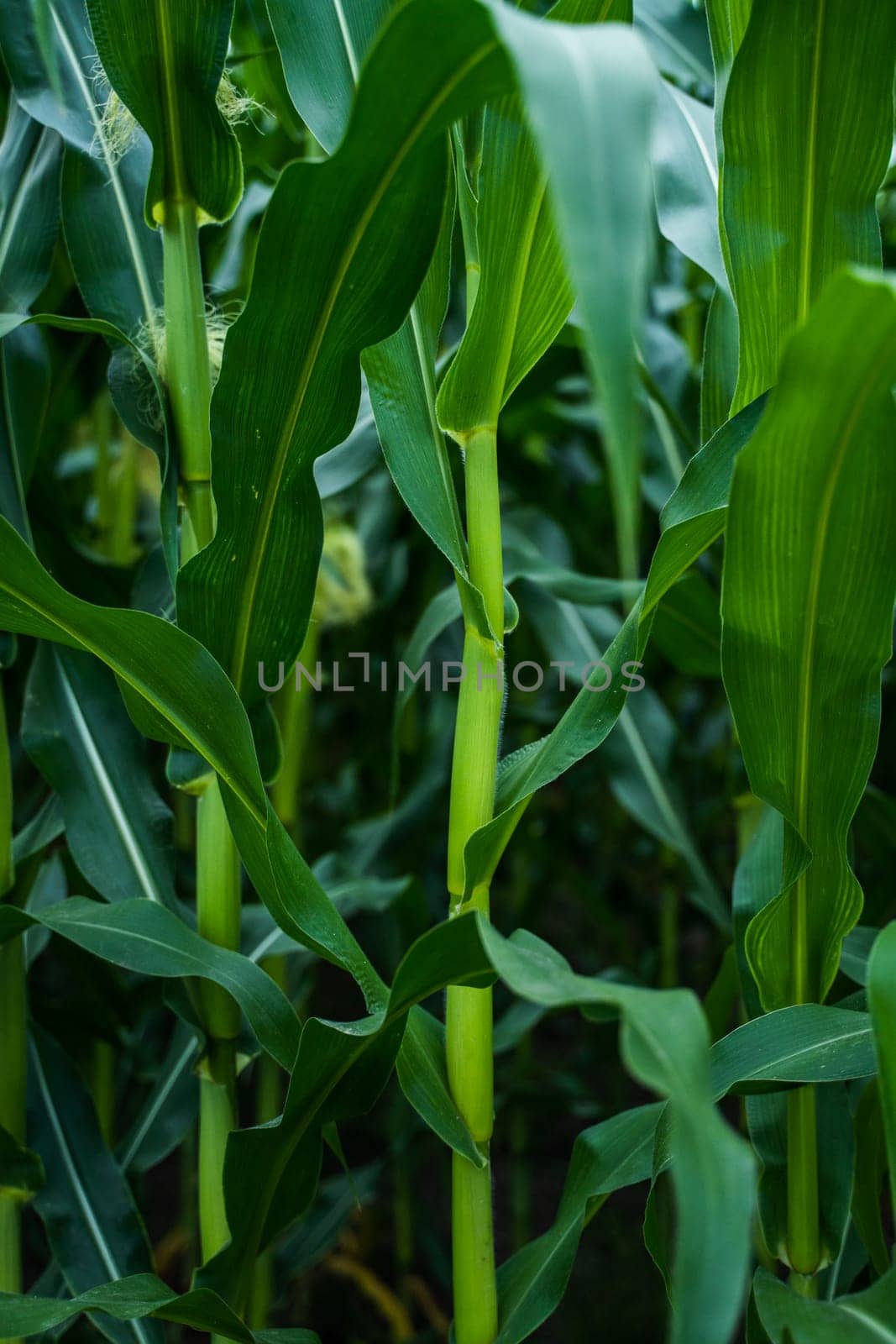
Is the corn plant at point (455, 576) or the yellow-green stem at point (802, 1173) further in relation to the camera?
the yellow-green stem at point (802, 1173)

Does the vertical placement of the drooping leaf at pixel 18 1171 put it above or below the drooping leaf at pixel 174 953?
below

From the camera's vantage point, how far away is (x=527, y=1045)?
54.6 inches

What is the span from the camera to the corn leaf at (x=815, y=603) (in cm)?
35

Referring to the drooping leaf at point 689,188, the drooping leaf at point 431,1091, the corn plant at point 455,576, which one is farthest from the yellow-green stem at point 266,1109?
the drooping leaf at point 689,188

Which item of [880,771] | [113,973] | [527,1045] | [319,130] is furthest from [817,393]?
[527,1045]

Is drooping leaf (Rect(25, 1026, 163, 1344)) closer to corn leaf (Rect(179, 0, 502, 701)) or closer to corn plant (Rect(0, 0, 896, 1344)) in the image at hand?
corn plant (Rect(0, 0, 896, 1344))

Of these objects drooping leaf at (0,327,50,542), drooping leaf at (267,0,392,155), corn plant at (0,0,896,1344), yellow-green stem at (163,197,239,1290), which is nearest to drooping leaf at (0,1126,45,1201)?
corn plant at (0,0,896,1344)

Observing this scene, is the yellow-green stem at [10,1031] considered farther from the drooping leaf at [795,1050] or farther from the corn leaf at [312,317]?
the drooping leaf at [795,1050]

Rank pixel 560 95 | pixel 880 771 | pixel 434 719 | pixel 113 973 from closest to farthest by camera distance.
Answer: pixel 560 95
pixel 113 973
pixel 434 719
pixel 880 771

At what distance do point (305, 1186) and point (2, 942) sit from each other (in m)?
0.22

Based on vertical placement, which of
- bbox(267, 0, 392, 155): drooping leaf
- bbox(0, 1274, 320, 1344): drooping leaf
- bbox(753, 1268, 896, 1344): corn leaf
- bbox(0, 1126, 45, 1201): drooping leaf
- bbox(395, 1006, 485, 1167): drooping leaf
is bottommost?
bbox(0, 1126, 45, 1201): drooping leaf

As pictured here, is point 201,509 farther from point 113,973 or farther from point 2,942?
point 113,973

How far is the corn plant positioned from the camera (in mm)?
346

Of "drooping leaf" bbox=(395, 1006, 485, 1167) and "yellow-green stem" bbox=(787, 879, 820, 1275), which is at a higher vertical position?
"drooping leaf" bbox=(395, 1006, 485, 1167)
